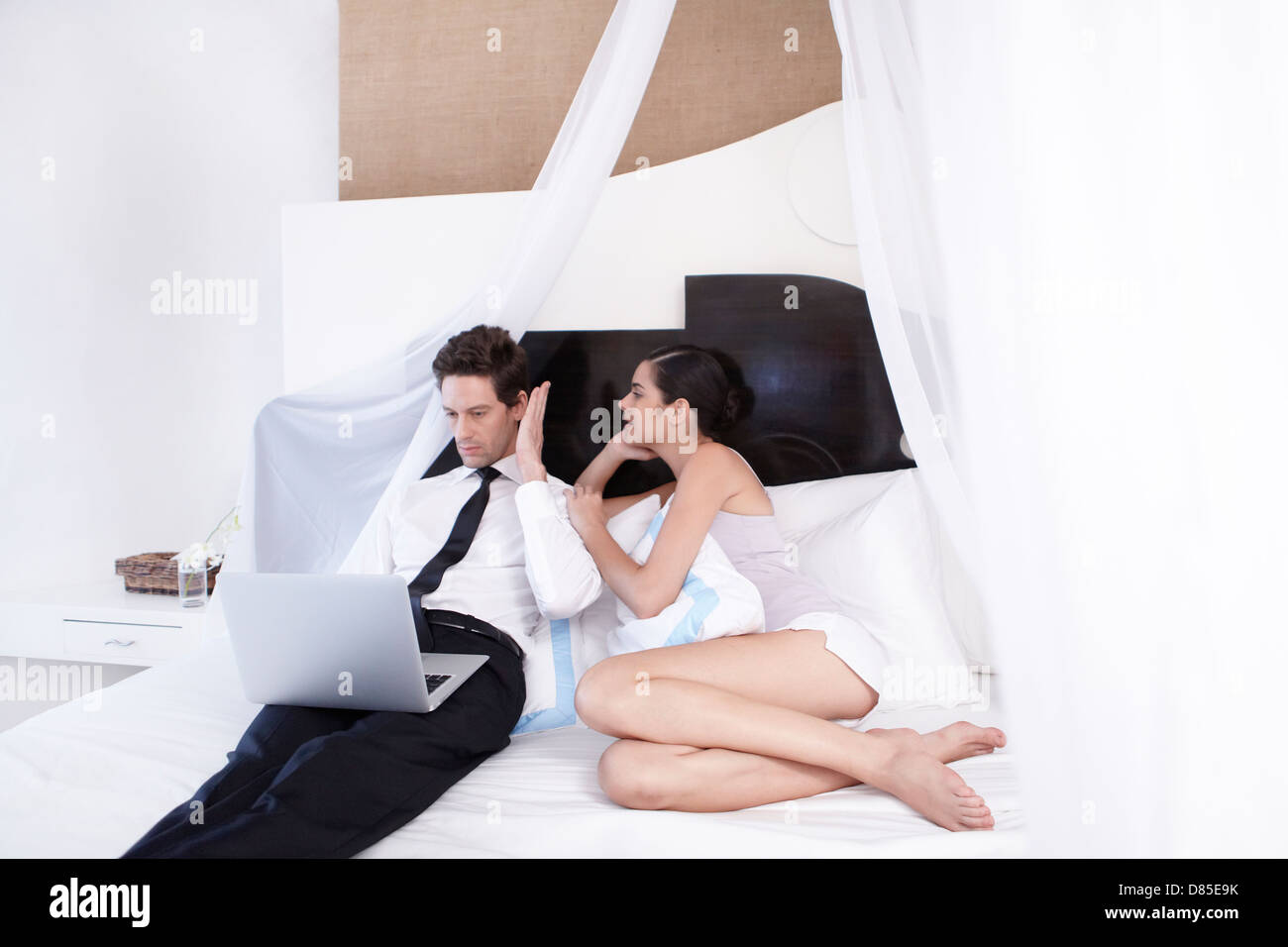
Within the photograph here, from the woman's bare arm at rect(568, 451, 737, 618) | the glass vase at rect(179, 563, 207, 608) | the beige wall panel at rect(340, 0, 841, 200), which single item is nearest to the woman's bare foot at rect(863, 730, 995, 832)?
the woman's bare arm at rect(568, 451, 737, 618)

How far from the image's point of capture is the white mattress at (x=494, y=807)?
113 cm

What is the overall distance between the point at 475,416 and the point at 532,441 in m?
0.19

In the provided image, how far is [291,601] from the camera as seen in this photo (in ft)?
4.43

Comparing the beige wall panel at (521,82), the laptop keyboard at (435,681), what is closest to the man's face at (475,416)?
the laptop keyboard at (435,681)

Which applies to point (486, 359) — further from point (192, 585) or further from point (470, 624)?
point (192, 585)

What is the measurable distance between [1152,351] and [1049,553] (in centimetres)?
20

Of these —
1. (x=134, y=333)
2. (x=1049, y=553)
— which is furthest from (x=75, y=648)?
(x=1049, y=553)

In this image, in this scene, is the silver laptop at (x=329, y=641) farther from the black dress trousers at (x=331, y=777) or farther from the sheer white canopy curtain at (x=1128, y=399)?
the sheer white canopy curtain at (x=1128, y=399)

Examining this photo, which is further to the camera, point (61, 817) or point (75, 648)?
point (75, 648)

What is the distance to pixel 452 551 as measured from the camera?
176cm

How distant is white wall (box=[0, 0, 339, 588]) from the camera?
2.92 metres

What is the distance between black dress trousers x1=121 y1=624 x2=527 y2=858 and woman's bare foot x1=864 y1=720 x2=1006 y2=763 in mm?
645
